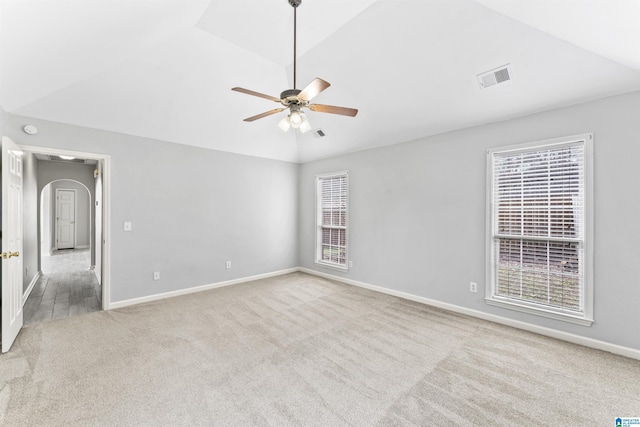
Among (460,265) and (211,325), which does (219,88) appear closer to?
(211,325)

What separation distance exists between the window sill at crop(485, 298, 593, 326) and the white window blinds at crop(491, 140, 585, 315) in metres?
0.07

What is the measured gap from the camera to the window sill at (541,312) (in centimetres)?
284

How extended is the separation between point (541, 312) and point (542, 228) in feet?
3.16

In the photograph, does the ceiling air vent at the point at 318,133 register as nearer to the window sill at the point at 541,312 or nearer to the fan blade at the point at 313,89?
the fan blade at the point at 313,89

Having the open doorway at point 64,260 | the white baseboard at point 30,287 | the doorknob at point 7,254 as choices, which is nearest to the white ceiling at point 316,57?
the doorknob at point 7,254

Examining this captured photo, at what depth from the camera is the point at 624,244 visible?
8.65 ft

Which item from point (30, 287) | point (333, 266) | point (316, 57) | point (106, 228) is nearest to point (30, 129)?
point (106, 228)

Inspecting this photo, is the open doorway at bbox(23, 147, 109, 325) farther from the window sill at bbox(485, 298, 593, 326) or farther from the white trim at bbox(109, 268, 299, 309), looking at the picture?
the window sill at bbox(485, 298, 593, 326)

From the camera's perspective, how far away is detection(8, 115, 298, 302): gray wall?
3.86 meters

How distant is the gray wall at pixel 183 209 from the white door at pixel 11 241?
73 cm

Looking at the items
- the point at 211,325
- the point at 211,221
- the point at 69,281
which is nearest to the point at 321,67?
the point at 211,221

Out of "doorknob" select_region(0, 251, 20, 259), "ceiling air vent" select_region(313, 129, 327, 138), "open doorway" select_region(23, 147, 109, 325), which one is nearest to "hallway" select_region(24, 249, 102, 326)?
"open doorway" select_region(23, 147, 109, 325)

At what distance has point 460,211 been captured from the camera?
3742 mm

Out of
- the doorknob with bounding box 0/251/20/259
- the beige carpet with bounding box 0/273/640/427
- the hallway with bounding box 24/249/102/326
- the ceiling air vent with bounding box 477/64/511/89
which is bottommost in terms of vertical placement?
the beige carpet with bounding box 0/273/640/427
